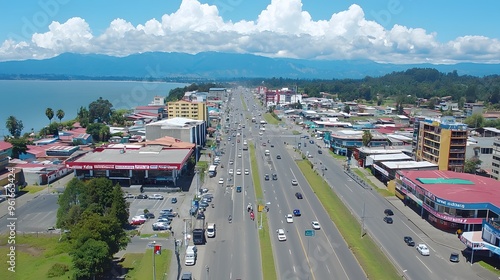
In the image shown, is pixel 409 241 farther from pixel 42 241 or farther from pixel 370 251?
pixel 42 241

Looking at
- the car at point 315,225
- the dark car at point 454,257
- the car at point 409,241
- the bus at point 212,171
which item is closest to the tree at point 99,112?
the bus at point 212,171

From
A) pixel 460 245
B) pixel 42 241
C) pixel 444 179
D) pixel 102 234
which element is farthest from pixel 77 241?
pixel 444 179

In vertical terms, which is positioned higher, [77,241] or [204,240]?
[77,241]

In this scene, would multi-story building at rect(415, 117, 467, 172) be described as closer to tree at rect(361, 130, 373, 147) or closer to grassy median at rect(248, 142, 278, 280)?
tree at rect(361, 130, 373, 147)

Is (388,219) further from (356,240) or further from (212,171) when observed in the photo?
(212,171)

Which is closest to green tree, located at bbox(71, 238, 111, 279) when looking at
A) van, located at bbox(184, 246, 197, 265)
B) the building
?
van, located at bbox(184, 246, 197, 265)

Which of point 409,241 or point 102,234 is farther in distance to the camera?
point 409,241
